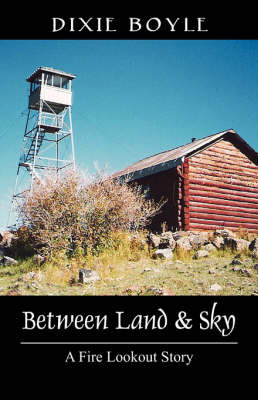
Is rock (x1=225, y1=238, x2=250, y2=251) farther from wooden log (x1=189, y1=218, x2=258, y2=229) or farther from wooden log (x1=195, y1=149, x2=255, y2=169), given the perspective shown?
wooden log (x1=195, y1=149, x2=255, y2=169)

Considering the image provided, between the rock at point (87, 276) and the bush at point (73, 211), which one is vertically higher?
the bush at point (73, 211)

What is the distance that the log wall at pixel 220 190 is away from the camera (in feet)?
49.3

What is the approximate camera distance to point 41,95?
24.9 metres

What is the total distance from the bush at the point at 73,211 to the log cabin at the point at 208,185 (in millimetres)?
3657

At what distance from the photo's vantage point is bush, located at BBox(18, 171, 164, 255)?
1006cm

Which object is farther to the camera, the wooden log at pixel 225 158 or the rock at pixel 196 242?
the wooden log at pixel 225 158

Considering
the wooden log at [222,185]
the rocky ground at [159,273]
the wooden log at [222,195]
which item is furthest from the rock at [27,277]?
the wooden log at [222,185]

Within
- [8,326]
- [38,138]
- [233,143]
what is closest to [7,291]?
[8,326]

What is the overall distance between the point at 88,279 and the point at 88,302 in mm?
3136

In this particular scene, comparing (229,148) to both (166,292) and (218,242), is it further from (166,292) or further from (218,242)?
(166,292)

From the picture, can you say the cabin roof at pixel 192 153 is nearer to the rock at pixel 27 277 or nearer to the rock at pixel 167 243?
the rock at pixel 167 243

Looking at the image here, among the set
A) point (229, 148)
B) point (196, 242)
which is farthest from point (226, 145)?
point (196, 242)

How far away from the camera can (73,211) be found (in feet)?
33.4

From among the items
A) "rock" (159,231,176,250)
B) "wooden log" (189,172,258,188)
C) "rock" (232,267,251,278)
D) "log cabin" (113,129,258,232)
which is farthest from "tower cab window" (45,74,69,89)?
"rock" (232,267,251,278)
